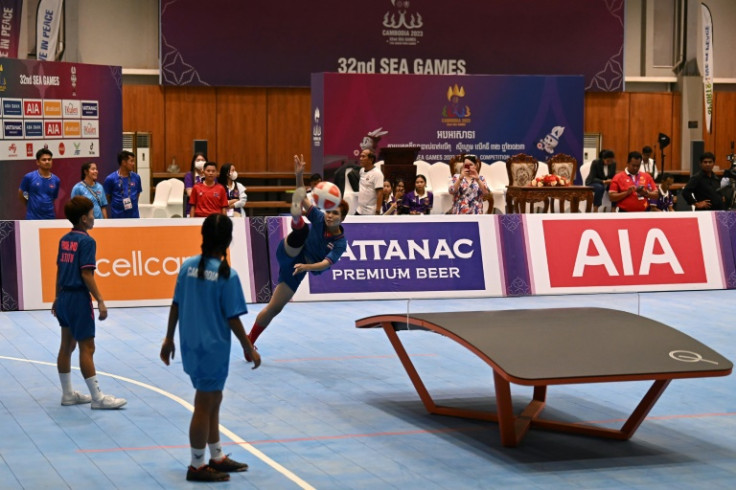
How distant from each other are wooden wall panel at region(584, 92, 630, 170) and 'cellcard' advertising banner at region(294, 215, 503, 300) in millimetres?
16625

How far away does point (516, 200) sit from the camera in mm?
21875

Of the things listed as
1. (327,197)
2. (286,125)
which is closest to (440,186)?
(286,125)

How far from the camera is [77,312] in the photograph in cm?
922

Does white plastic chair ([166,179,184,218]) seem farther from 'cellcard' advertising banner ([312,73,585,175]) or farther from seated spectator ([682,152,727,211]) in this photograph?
seated spectator ([682,152,727,211])

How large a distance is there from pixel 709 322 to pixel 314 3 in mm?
17886

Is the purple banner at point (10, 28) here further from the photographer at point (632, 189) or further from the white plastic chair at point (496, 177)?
the photographer at point (632, 189)

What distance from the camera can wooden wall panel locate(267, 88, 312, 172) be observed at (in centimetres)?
3042

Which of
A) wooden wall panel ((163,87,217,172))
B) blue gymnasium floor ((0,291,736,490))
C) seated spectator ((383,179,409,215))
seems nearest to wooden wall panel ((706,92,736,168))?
wooden wall panel ((163,87,217,172))

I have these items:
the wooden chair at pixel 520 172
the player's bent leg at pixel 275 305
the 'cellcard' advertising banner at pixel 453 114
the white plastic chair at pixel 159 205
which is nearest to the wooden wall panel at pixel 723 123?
the 'cellcard' advertising banner at pixel 453 114

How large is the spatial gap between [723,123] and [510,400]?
27491mm

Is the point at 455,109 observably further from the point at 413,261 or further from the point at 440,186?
the point at 413,261

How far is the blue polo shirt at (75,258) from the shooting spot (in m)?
9.11

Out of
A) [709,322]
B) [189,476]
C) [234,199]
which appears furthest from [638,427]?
[234,199]

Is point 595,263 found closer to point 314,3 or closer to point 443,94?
point 443,94
